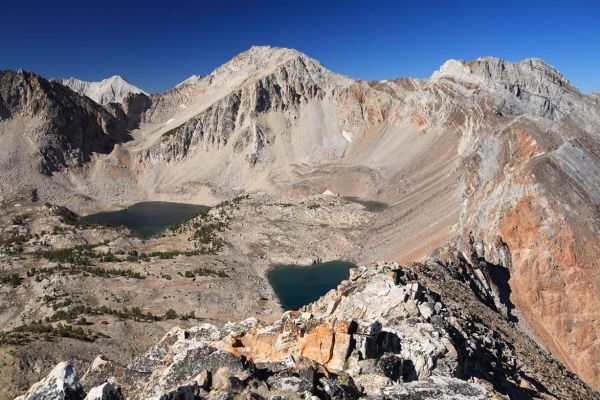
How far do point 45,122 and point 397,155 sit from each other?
82636 millimetres

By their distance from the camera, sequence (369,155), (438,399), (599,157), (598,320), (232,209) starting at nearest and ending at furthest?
(438,399)
(598,320)
(599,157)
(232,209)
(369,155)

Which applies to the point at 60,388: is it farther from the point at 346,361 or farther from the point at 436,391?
the point at 436,391

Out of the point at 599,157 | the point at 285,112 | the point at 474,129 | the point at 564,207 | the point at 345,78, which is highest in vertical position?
the point at 345,78

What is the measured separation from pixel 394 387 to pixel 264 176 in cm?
10272

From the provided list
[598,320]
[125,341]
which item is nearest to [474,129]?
[598,320]

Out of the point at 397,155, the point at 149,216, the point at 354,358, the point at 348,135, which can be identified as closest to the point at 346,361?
the point at 354,358

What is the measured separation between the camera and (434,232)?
61250mm

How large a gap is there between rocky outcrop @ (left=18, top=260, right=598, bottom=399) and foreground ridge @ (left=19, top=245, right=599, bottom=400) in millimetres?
35

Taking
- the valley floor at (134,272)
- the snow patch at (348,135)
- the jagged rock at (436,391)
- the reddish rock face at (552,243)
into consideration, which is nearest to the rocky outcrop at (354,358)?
the jagged rock at (436,391)

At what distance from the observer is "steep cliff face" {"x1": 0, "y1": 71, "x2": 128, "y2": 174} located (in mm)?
114250

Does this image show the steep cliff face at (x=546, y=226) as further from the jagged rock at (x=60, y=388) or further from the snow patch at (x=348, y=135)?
the snow patch at (x=348, y=135)

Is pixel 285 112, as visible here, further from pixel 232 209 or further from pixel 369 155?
pixel 232 209

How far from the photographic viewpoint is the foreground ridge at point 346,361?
38.0ft

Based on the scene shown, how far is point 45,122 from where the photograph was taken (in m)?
117
